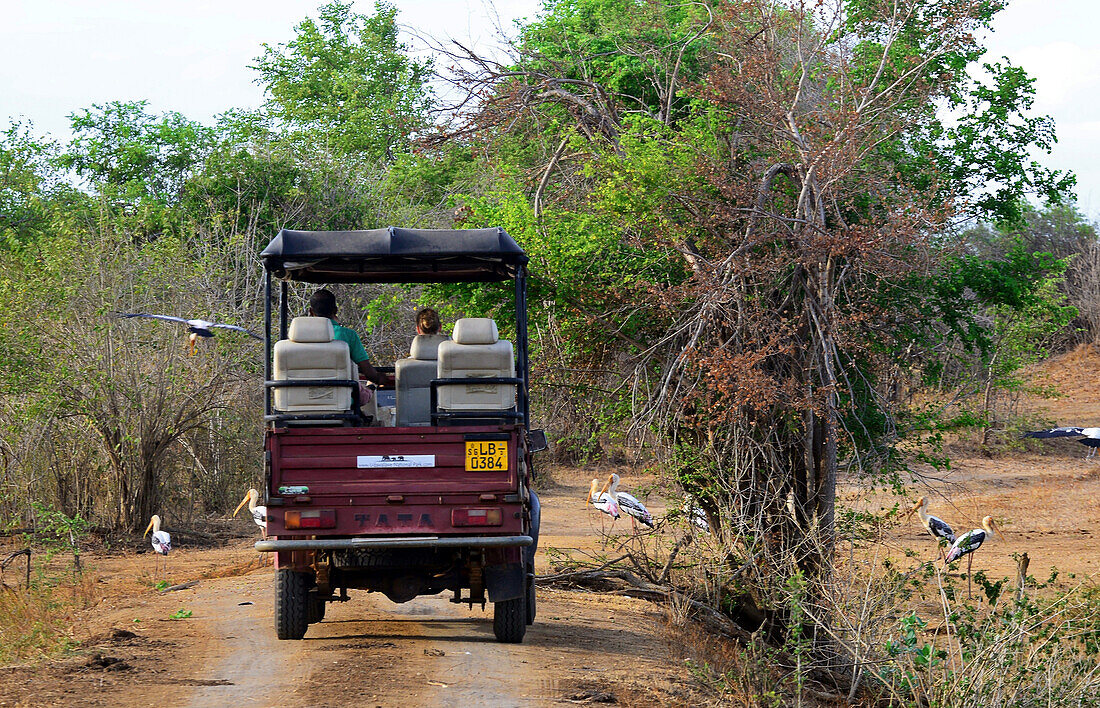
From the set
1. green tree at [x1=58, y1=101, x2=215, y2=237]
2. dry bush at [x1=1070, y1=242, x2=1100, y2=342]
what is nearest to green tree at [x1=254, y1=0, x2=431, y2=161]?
green tree at [x1=58, y1=101, x2=215, y2=237]

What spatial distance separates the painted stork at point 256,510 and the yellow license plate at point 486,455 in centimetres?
146

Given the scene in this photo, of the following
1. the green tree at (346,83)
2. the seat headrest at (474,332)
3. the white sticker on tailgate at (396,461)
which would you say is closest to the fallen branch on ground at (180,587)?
the white sticker on tailgate at (396,461)

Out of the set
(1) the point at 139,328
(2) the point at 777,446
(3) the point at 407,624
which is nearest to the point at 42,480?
(1) the point at 139,328

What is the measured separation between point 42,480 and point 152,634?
26.6ft

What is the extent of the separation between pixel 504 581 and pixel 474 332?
1690mm

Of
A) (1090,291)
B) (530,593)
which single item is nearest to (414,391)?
(530,593)

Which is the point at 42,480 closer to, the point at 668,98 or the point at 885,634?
the point at 668,98

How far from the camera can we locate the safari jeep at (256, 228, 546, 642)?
25.6 ft

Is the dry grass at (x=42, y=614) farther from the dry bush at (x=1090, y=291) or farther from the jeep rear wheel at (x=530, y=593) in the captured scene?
the dry bush at (x=1090, y=291)

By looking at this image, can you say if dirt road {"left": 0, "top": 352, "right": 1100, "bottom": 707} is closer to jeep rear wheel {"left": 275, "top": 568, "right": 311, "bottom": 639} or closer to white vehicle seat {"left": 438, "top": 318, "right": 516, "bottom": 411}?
jeep rear wheel {"left": 275, "top": 568, "right": 311, "bottom": 639}

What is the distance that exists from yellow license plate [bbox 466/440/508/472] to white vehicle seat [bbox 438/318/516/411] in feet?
0.83

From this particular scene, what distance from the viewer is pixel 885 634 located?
9.59 m

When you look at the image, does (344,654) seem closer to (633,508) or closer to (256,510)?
(256,510)

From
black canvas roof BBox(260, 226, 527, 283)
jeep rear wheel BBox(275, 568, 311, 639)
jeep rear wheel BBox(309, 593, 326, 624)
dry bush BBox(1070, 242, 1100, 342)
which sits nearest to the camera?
black canvas roof BBox(260, 226, 527, 283)
